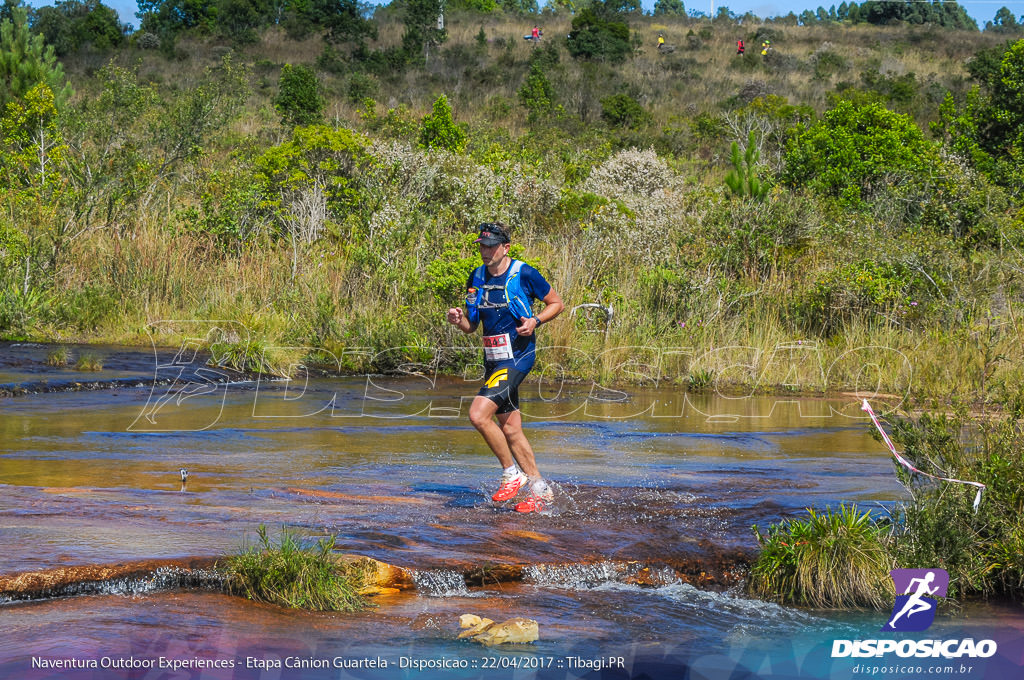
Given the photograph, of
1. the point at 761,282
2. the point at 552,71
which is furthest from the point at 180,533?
the point at 552,71

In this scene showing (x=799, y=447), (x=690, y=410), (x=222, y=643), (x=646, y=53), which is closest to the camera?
(x=222, y=643)

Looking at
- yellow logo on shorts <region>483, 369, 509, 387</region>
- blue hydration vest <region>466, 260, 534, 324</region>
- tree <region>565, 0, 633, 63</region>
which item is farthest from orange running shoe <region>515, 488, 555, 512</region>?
tree <region>565, 0, 633, 63</region>

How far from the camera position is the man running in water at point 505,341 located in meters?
7.94

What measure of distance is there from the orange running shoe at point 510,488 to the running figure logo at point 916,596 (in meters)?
2.74

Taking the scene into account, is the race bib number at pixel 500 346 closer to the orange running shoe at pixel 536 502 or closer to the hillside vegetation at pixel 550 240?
the orange running shoe at pixel 536 502

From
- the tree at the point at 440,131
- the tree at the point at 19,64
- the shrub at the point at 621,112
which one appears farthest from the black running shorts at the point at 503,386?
the shrub at the point at 621,112

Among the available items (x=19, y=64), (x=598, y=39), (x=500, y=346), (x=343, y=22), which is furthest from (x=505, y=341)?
(x=343, y=22)

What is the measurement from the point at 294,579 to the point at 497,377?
2609 millimetres

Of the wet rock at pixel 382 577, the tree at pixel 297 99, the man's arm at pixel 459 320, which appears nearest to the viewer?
the wet rock at pixel 382 577

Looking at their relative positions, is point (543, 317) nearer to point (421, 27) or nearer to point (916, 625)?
point (916, 625)

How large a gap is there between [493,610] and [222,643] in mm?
1457

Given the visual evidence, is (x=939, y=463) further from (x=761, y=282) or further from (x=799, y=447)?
(x=761, y=282)

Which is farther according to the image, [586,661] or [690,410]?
[690,410]

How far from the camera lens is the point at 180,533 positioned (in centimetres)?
670
